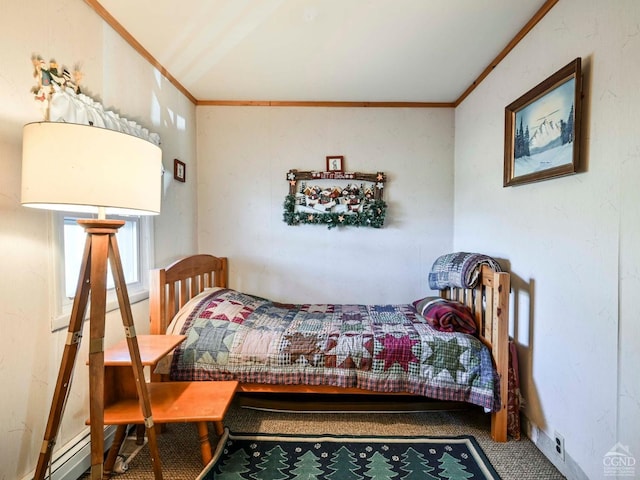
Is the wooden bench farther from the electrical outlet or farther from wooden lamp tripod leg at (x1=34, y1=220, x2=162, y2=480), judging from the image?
the electrical outlet

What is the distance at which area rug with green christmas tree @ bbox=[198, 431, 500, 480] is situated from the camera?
4.87 feet

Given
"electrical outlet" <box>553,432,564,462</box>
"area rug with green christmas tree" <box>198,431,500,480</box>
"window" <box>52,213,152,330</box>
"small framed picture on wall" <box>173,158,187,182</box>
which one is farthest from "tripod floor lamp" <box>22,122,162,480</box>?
"electrical outlet" <box>553,432,564,462</box>

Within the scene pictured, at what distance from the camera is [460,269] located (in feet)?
6.77

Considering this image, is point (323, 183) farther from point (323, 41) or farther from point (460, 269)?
point (460, 269)

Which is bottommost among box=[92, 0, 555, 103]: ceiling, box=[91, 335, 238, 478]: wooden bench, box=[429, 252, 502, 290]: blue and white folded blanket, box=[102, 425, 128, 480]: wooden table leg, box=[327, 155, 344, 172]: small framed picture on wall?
box=[102, 425, 128, 480]: wooden table leg

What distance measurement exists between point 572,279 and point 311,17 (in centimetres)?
193

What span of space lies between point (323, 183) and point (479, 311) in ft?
5.39

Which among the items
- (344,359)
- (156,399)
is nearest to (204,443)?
(156,399)

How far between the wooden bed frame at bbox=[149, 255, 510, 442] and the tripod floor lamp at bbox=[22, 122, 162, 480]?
0.67m

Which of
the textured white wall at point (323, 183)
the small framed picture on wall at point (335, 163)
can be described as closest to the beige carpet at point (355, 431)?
the textured white wall at point (323, 183)

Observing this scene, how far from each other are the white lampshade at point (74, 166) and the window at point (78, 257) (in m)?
0.45

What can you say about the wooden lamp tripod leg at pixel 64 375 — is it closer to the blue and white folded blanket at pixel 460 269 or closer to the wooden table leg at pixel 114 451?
the wooden table leg at pixel 114 451

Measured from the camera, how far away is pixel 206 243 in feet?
9.25

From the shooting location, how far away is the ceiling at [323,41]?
1.60 metres
